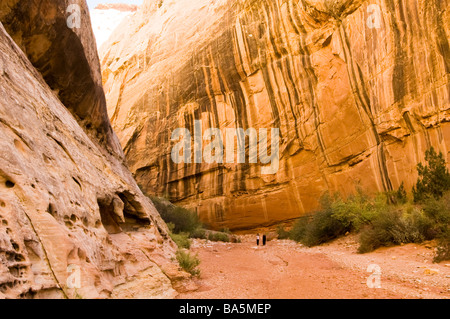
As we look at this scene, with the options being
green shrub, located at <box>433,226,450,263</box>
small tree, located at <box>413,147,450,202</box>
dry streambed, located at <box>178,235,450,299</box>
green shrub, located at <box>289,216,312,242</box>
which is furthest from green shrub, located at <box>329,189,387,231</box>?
green shrub, located at <box>433,226,450,263</box>

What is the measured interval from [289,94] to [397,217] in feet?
40.0

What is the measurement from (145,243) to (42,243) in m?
3.50

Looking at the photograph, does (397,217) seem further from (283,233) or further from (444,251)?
(283,233)

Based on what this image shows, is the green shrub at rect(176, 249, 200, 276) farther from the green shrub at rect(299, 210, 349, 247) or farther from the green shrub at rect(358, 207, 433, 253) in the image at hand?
the green shrub at rect(299, 210, 349, 247)

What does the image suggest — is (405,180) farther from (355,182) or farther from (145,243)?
(145,243)

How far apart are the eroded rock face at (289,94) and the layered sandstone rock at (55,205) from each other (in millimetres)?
12077

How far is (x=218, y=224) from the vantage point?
22.9m

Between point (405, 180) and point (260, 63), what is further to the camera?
point (260, 63)

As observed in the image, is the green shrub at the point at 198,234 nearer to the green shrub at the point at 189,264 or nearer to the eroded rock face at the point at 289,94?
the eroded rock face at the point at 289,94

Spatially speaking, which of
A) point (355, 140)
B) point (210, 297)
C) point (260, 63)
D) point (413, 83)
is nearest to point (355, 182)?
point (355, 140)

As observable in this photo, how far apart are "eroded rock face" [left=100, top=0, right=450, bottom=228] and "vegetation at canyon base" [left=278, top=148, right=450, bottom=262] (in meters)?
1.62

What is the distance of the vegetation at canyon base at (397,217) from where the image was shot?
8484 millimetres

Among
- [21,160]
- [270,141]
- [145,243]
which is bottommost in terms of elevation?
[145,243]
